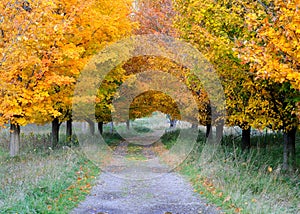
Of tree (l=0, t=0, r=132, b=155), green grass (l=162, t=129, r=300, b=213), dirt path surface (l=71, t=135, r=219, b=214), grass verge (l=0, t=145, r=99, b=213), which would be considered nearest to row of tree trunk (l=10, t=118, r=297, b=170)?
tree (l=0, t=0, r=132, b=155)

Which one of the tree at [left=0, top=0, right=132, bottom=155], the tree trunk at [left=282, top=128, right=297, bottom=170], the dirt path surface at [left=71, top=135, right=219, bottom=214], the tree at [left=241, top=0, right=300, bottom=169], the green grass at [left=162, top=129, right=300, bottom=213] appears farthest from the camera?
the tree trunk at [left=282, top=128, right=297, bottom=170]

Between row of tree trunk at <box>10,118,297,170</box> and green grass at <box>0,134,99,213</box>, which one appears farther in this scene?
row of tree trunk at <box>10,118,297,170</box>

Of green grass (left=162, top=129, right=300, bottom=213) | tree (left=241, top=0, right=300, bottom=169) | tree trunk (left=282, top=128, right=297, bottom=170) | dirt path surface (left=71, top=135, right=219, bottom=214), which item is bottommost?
dirt path surface (left=71, top=135, right=219, bottom=214)

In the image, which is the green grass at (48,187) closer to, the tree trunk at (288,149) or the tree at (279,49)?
the tree at (279,49)

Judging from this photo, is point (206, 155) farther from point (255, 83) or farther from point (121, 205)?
point (121, 205)

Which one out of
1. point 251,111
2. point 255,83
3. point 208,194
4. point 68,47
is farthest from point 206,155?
point 68,47

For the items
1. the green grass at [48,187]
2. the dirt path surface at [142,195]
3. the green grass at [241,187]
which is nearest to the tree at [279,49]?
the green grass at [241,187]

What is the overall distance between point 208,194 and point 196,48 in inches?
259

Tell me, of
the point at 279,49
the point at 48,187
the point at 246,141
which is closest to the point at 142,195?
the point at 48,187

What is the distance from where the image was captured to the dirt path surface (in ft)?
26.7

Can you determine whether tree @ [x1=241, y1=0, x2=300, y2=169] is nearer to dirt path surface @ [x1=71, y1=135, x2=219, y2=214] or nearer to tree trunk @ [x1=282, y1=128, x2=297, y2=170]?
dirt path surface @ [x1=71, y1=135, x2=219, y2=214]

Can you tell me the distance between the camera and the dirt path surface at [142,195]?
8133 millimetres

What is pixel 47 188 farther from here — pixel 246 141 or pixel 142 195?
pixel 246 141

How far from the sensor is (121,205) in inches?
336
